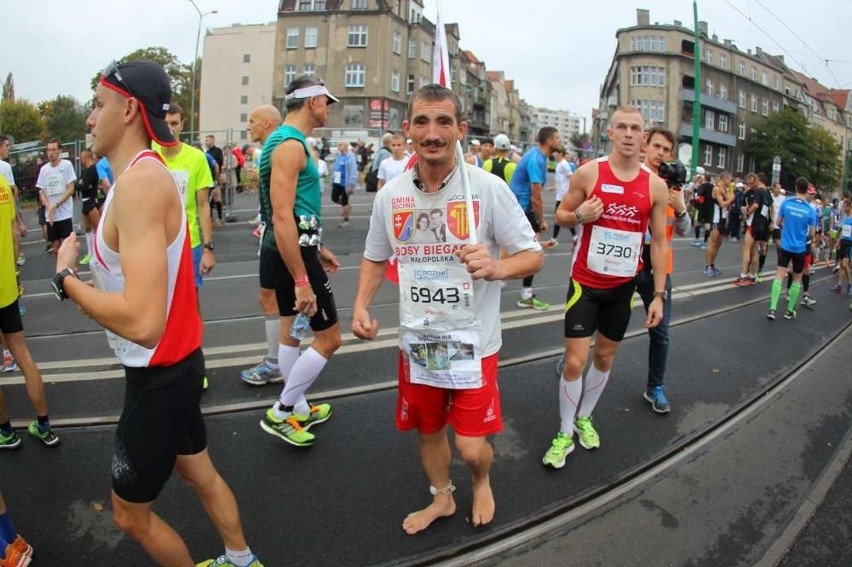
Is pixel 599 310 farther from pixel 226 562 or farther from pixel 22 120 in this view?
pixel 22 120

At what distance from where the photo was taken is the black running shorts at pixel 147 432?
2.08 m

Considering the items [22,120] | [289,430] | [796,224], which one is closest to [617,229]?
[289,430]

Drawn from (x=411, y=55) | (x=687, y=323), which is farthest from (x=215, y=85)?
(x=687, y=323)

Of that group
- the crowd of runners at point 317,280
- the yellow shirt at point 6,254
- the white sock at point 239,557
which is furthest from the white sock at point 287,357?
the yellow shirt at point 6,254

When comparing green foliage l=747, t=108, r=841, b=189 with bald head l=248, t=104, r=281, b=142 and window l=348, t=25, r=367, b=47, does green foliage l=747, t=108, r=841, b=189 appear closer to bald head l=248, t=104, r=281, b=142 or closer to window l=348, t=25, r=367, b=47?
window l=348, t=25, r=367, b=47

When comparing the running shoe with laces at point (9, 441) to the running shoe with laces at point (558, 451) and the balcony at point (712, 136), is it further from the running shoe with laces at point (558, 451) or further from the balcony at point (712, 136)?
the balcony at point (712, 136)

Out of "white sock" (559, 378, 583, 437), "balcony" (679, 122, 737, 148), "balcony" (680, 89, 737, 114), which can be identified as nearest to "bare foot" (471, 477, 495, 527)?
"white sock" (559, 378, 583, 437)

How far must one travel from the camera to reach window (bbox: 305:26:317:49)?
54.2m

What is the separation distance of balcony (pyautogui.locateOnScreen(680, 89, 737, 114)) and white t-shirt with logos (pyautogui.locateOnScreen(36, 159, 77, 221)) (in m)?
68.8

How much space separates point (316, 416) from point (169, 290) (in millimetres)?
2130

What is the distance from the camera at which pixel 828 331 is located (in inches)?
302

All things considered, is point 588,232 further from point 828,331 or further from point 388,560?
point 828,331

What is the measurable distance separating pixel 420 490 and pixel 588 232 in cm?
198

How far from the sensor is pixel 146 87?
6.79 ft
